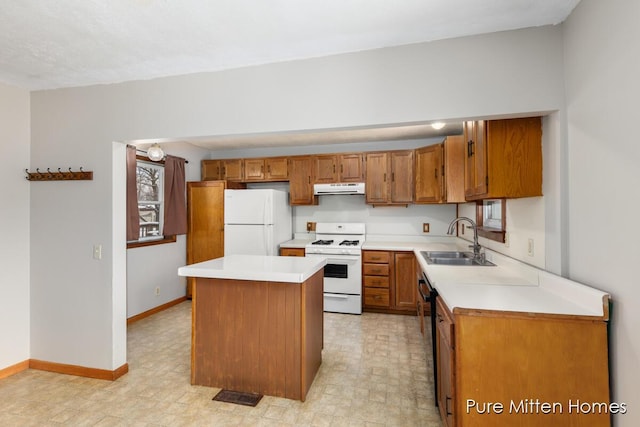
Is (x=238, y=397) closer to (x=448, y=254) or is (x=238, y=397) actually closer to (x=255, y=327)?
(x=255, y=327)

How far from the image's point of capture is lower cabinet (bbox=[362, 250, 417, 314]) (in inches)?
154

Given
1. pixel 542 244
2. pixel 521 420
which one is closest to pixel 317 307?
pixel 521 420

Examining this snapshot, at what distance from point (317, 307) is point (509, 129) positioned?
1.88 m

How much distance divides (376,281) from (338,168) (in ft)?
5.48

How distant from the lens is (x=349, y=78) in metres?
1.99

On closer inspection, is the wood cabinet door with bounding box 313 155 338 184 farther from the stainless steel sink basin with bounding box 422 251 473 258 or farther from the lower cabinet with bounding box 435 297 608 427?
the lower cabinet with bounding box 435 297 608 427

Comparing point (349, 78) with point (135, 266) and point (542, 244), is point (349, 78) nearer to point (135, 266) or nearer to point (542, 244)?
point (542, 244)

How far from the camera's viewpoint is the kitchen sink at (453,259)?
106 inches

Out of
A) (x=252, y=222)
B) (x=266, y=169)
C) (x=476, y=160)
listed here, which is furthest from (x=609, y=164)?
(x=266, y=169)

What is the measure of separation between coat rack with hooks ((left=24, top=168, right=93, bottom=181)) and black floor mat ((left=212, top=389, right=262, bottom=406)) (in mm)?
2004

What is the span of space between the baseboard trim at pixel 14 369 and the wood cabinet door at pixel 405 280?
3.77m

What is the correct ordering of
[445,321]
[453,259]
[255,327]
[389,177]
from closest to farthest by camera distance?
[445,321], [255,327], [453,259], [389,177]

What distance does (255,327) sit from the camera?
87.1 inches

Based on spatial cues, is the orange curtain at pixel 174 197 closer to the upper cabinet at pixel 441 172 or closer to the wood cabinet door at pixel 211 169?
the wood cabinet door at pixel 211 169
